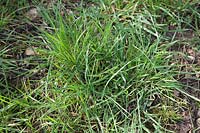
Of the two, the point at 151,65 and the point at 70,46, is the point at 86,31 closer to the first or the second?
the point at 70,46

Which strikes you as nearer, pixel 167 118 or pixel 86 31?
pixel 167 118

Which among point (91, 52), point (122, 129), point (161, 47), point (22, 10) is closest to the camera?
point (122, 129)

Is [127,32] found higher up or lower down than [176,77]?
higher up

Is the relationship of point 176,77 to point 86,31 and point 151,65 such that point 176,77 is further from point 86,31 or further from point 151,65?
point 86,31

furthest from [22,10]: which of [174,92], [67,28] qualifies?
[174,92]

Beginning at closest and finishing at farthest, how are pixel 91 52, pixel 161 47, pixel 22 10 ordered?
1. pixel 91 52
2. pixel 161 47
3. pixel 22 10

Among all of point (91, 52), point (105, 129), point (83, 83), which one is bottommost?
point (105, 129)
